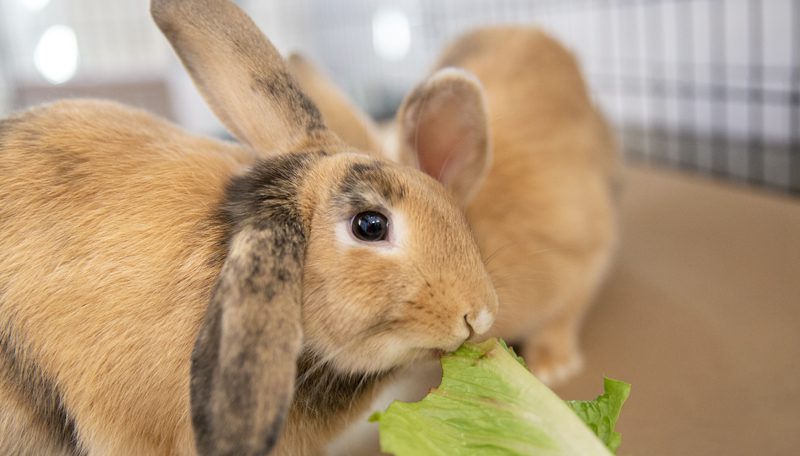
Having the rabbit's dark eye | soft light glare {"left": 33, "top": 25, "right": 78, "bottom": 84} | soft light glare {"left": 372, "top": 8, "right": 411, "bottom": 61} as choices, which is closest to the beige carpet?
the rabbit's dark eye

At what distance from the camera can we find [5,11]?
4277 mm

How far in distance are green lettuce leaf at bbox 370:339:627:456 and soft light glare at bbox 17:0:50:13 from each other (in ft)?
14.4

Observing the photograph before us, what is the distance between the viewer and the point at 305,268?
0.77 m

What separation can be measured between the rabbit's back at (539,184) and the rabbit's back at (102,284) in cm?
52

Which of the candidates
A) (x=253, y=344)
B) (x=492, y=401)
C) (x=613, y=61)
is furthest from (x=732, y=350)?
(x=613, y=61)

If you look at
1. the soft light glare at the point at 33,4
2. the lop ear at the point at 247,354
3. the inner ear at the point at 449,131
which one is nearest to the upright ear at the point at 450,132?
the inner ear at the point at 449,131

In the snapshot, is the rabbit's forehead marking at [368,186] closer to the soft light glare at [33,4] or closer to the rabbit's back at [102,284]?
the rabbit's back at [102,284]

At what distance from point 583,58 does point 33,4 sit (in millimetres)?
3260

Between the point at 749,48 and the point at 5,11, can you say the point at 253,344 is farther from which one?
the point at 5,11

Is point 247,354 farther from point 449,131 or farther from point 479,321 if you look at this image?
point 449,131

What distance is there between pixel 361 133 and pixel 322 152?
1.47ft

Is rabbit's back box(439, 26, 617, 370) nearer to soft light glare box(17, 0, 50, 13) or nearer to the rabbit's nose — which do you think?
the rabbit's nose

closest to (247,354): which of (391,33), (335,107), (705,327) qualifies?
(335,107)

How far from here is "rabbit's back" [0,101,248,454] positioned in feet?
2.55
